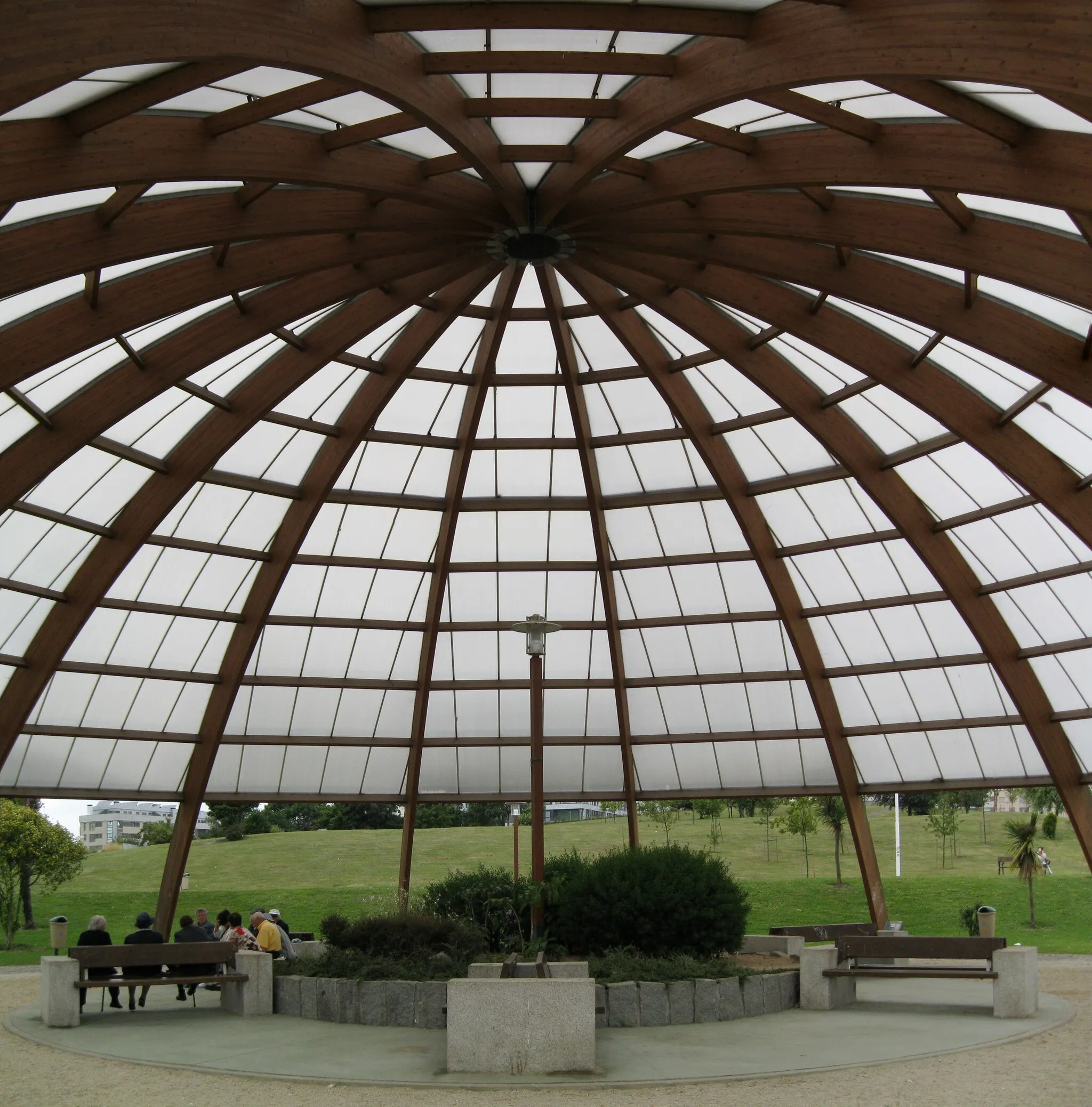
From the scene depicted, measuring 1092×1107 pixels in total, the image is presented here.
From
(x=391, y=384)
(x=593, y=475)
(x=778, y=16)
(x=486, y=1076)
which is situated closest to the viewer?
(x=486, y=1076)

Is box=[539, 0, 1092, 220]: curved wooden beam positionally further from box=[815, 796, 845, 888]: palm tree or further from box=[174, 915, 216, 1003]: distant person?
box=[815, 796, 845, 888]: palm tree

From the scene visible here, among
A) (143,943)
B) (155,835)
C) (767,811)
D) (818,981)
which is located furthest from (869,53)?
(155,835)

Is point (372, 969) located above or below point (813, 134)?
below

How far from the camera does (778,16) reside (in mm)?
13750

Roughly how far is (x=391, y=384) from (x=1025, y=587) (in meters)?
14.6

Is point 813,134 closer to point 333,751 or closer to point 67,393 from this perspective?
point 67,393

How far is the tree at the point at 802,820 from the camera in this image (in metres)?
58.6

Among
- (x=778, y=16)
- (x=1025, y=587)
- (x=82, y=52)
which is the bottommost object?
(x=1025, y=587)

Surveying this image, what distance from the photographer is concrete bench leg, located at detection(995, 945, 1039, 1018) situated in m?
17.1

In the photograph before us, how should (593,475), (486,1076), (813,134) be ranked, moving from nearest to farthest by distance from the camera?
(486,1076) < (813,134) < (593,475)

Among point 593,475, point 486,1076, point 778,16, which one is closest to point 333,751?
point 593,475

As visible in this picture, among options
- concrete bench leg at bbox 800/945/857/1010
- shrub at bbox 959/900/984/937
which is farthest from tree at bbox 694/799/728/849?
concrete bench leg at bbox 800/945/857/1010

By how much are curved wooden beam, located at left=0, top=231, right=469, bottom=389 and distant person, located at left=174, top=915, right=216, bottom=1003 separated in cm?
928

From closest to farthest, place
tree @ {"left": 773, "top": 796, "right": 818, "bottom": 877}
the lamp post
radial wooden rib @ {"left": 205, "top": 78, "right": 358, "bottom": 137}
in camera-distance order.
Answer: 1. radial wooden rib @ {"left": 205, "top": 78, "right": 358, "bottom": 137}
2. the lamp post
3. tree @ {"left": 773, "top": 796, "right": 818, "bottom": 877}
